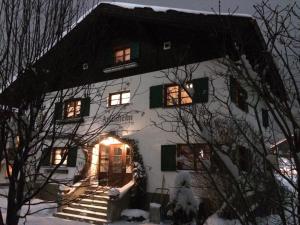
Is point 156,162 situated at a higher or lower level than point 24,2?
lower

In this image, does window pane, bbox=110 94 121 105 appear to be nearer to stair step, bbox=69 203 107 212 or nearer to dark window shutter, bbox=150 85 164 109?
dark window shutter, bbox=150 85 164 109

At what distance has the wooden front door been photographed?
1368 cm

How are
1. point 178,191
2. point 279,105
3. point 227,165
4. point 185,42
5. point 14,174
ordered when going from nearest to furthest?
point 227,165, point 279,105, point 14,174, point 178,191, point 185,42

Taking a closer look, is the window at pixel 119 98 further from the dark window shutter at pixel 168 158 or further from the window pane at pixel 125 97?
the dark window shutter at pixel 168 158

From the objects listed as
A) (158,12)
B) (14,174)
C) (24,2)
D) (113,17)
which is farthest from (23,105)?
(113,17)

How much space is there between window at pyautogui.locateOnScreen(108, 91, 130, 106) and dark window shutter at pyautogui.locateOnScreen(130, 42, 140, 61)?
158 centimetres

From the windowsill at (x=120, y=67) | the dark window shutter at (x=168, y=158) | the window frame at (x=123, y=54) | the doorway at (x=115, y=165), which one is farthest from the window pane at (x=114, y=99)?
the dark window shutter at (x=168, y=158)

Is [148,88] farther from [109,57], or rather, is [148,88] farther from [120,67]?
[109,57]

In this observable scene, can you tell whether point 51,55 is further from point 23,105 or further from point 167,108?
point 167,108

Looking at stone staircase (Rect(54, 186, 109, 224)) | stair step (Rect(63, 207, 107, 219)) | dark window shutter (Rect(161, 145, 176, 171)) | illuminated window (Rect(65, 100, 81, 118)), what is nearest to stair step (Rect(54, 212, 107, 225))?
stone staircase (Rect(54, 186, 109, 224))

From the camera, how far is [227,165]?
2418 mm

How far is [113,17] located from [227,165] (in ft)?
45.3

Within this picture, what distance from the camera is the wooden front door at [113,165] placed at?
13.7 meters

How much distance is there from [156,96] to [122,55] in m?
3.27
